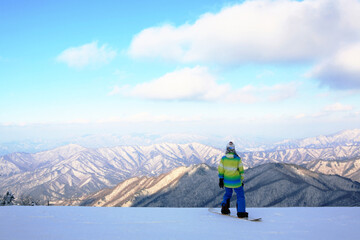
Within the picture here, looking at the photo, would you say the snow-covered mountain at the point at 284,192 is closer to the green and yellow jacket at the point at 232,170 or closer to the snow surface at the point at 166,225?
the green and yellow jacket at the point at 232,170

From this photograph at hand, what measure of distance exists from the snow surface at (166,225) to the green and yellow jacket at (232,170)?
1244 millimetres

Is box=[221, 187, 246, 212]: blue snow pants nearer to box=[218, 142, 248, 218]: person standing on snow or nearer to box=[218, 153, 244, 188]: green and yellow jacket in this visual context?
box=[218, 142, 248, 218]: person standing on snow

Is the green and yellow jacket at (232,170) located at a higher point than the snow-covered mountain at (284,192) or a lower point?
higher

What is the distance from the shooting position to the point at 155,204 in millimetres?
190500

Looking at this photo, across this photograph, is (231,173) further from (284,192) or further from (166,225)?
(284,192)

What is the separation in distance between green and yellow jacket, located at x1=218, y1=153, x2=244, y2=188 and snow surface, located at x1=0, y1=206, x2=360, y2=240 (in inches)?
49.0

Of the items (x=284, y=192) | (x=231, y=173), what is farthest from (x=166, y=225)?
(x=284, y=192)

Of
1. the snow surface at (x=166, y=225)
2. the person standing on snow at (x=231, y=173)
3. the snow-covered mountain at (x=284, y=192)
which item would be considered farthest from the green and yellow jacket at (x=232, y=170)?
the snow-covered mountain at (x=284, y=192)

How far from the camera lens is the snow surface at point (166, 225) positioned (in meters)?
6.08

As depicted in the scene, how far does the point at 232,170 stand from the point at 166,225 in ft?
10.8

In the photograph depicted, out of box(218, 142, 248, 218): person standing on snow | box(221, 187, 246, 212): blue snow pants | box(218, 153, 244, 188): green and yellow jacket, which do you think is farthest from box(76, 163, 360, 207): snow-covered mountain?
box(218, 153, 244, 188): green and yellow jacket

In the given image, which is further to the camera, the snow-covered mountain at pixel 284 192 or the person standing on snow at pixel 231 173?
the snow-covered mountain at pixel 284 192

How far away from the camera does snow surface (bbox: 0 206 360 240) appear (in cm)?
608

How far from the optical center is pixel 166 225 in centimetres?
719
